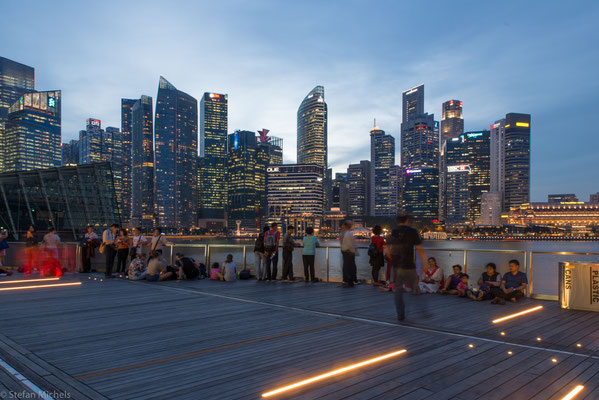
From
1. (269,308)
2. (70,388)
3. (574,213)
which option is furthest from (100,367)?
(574,213)

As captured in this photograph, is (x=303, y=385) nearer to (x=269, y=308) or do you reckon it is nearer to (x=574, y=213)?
(x=269, y=308)

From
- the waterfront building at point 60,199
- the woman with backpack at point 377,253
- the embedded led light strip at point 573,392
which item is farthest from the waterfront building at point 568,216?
the embedded led light strip at point 573,392

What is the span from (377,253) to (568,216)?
721ft

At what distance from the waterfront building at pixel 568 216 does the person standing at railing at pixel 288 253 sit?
215161 millimetres

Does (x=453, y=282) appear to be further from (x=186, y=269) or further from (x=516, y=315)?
(x=186, y=269)

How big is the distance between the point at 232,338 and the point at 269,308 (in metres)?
2.42

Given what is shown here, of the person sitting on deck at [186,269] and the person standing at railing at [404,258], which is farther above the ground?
the person standing at railing at [404,258]

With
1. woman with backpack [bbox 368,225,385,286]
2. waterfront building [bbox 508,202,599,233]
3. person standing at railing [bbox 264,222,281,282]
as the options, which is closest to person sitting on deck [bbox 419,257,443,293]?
woman with backpack [bbox 368,225,385,286]

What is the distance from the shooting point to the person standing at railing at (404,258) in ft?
22.0

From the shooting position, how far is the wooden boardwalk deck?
3916 mm

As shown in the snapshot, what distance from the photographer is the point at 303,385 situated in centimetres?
395

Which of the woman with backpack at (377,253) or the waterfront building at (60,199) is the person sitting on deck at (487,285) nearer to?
the woman with backpack at (377,253)

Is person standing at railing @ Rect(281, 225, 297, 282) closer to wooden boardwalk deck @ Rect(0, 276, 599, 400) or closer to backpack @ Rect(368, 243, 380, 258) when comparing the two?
backpack @ Rect(368, 243, 380, 258)

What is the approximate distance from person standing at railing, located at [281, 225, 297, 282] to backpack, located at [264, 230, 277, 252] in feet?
1.32
